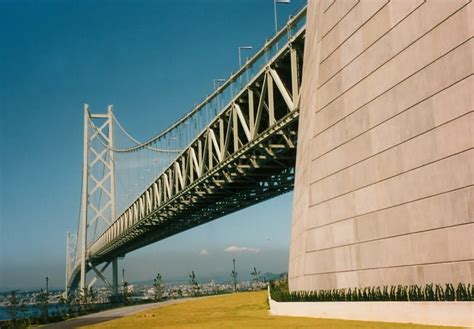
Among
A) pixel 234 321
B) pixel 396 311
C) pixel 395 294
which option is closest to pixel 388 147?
pixel 395 294

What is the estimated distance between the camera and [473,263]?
1603cm

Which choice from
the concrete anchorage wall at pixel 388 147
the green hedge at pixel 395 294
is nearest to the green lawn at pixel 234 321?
the green hedge at pixel 395 294

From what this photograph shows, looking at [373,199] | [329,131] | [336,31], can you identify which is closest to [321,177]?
[329,131]

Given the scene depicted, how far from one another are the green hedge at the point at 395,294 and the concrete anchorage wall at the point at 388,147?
0.33 meters

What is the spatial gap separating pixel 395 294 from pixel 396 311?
1.10m

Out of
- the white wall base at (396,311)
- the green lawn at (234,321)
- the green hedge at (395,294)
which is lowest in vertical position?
the green lawn at (234,321)

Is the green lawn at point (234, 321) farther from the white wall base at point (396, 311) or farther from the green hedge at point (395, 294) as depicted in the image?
the green hedge at point (395, 294)

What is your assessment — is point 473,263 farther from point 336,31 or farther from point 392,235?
point 336,31

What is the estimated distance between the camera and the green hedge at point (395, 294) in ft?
52.0

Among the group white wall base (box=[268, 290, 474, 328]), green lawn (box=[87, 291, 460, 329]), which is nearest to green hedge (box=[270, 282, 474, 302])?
white wall base (box=[268, 290, 474, 328])

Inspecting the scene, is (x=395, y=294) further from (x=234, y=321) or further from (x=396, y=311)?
(x=234, y=321)

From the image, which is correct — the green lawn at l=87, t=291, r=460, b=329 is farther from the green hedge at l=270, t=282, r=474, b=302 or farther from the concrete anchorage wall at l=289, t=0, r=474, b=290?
the concrete anchorage wall at l=289, t=0, r=474, b=290

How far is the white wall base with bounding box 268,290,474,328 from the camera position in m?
15.1

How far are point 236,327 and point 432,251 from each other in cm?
749
